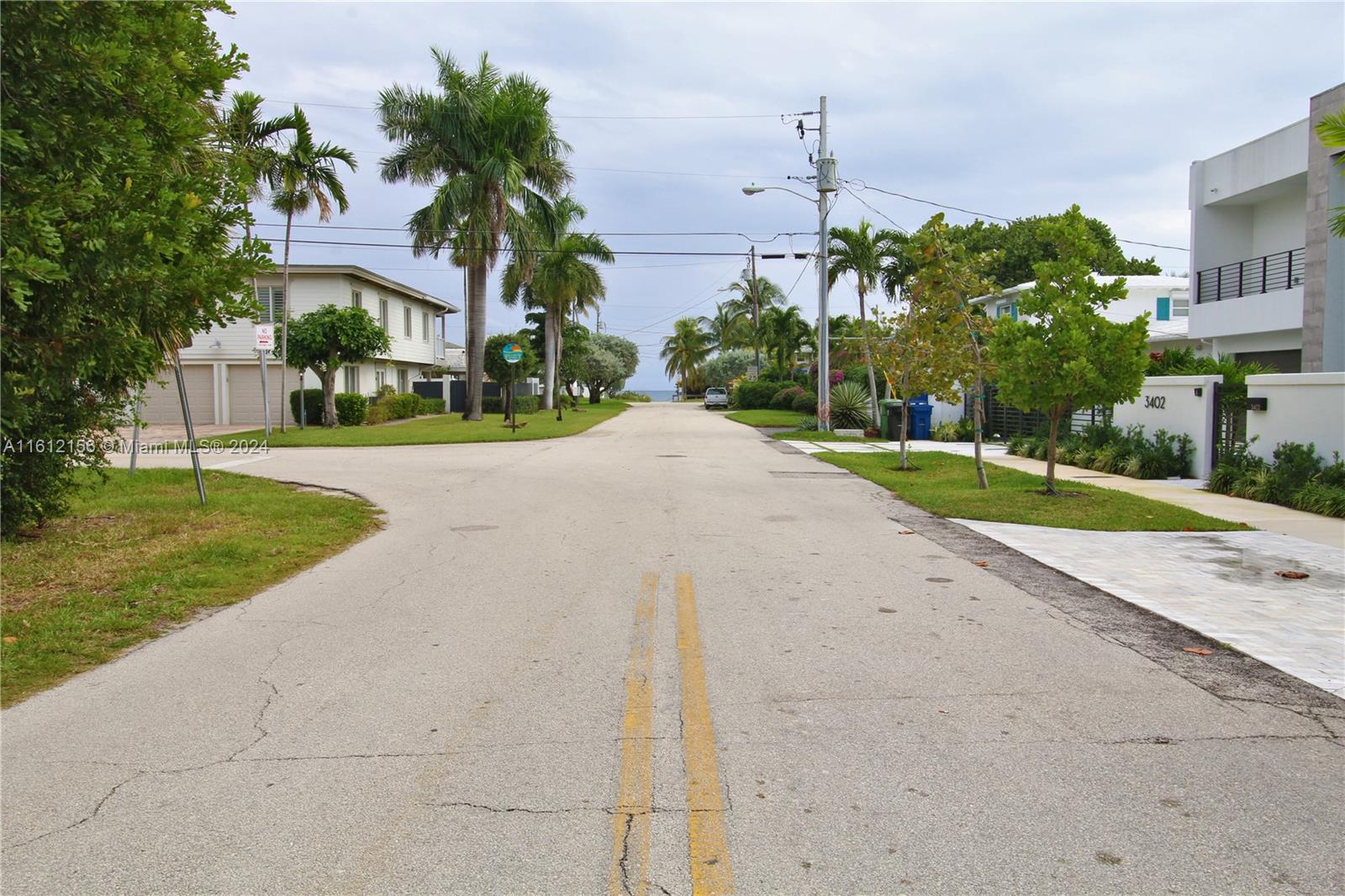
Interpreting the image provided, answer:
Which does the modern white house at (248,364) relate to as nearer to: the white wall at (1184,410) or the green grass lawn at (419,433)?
the green grass lawn at (419,433)

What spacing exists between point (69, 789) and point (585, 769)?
2.31 m

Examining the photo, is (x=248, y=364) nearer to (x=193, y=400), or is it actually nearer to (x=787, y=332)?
(x=193, y=400)

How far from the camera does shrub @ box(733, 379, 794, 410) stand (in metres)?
56.7

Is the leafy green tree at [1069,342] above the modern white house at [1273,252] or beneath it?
beneath

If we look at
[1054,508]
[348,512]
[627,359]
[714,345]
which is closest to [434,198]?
[348,512]

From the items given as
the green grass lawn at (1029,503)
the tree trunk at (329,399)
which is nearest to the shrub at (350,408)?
the tree trunk at (329,399)

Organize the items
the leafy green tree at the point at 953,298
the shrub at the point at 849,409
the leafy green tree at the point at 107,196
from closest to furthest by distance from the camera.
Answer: the leafy green tree at the point at 107,196 → the leafy green tree at the point at 953,298 → the shrub at the point at 849,409

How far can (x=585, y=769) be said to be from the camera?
448 cm

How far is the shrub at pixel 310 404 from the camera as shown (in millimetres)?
35531

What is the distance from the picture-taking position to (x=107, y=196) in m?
6.51

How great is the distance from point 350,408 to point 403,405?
755 centimetres

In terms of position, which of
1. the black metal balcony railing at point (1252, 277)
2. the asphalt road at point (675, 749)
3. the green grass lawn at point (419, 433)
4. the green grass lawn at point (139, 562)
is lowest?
the asphalt road at point (675, 749)

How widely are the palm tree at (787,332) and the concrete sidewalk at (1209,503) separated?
37.7 m

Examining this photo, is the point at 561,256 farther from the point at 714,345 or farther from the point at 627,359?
Result: the point at 714,345
